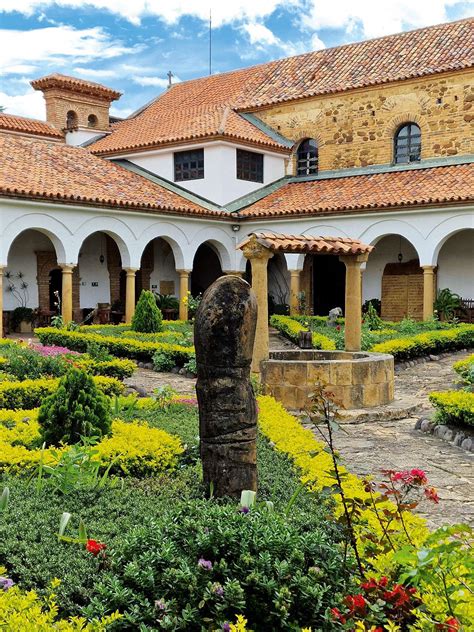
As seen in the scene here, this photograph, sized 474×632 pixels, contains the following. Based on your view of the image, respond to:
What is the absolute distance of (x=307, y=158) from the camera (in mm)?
27172

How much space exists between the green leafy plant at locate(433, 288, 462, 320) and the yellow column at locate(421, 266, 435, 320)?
474 millimetres

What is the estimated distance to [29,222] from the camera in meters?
19.6

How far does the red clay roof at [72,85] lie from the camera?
32.0 m

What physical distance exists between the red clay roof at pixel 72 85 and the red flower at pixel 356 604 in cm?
3154

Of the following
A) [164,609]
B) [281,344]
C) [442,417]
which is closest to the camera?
[164,609]

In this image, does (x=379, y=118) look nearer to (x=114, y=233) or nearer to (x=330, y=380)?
(x=114, y=233)

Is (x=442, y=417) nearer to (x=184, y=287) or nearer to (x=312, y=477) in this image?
(x=312, y=477)

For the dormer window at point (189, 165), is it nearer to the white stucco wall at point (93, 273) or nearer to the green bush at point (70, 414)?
the white stucco wall at point (93, 273)

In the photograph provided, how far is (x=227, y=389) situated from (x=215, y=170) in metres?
20.6

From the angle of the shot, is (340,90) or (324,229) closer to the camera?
(324,229)

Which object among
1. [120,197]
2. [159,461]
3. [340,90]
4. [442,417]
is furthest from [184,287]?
[159,461]

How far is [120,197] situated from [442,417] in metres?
14.4

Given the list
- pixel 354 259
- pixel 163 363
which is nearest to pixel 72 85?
pixel 163 363

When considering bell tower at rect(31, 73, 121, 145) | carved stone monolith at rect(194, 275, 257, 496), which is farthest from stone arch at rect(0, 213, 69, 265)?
carved stone monolith at rect(194, 275, 257, 496)
